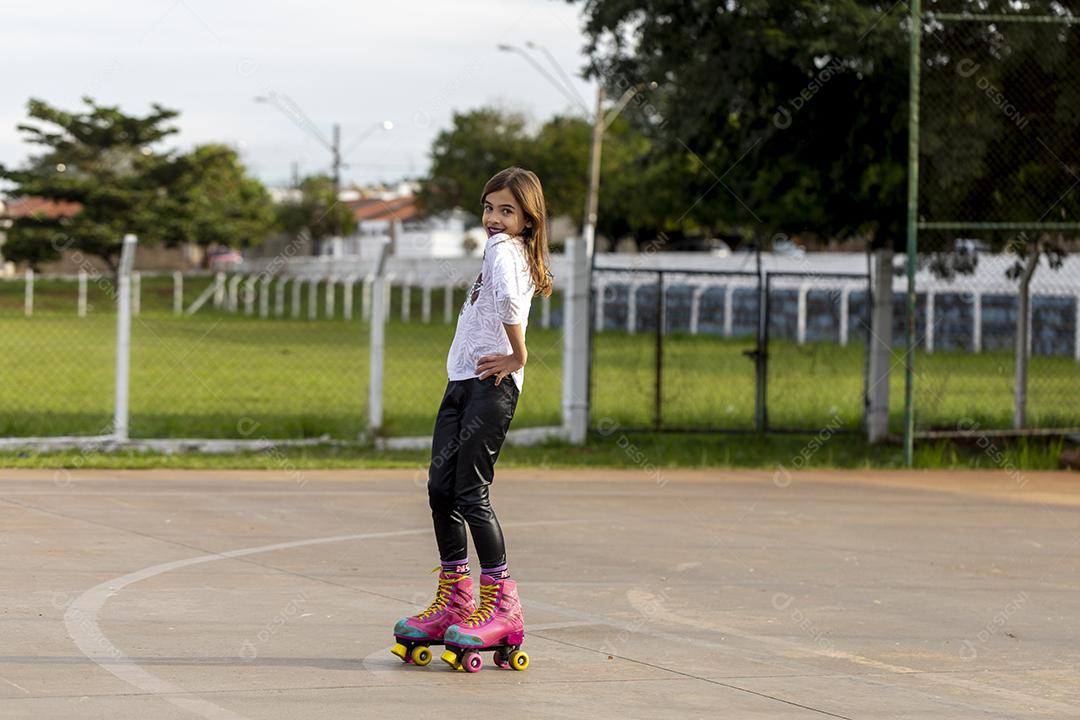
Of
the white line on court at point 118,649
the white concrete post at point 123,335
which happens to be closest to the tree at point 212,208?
the white concrete post at point 123,335

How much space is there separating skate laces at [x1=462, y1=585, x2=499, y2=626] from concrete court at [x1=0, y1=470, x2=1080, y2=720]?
0.72 feet

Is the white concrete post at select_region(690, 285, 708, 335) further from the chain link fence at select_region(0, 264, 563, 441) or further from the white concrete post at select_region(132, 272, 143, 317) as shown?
the white concrete post at select_region(132, 272, 143, 317)

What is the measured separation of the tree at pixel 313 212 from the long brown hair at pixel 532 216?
65709 millimetres

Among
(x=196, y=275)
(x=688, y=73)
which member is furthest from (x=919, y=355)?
(x=196, y=275)

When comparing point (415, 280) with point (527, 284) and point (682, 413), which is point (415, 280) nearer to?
point (682, 413)

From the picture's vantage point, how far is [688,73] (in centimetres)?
1648

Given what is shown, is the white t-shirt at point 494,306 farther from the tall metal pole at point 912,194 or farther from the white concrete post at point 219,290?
the white concrete post at point 219,290

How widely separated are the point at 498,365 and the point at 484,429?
260 millimetres

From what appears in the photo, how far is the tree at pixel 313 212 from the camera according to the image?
252 feet

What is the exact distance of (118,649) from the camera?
6387 millimetres

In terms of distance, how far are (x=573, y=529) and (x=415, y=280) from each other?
1789 inches

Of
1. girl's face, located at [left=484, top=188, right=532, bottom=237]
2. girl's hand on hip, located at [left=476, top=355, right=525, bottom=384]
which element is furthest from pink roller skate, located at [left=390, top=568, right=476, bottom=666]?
girl's face, located at [left=484, top=188, right=532, bottom=237]

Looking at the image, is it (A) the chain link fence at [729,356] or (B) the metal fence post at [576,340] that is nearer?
→ (B) the metal fence post at [576,340]

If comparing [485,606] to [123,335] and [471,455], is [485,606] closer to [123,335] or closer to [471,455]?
[471,455]
